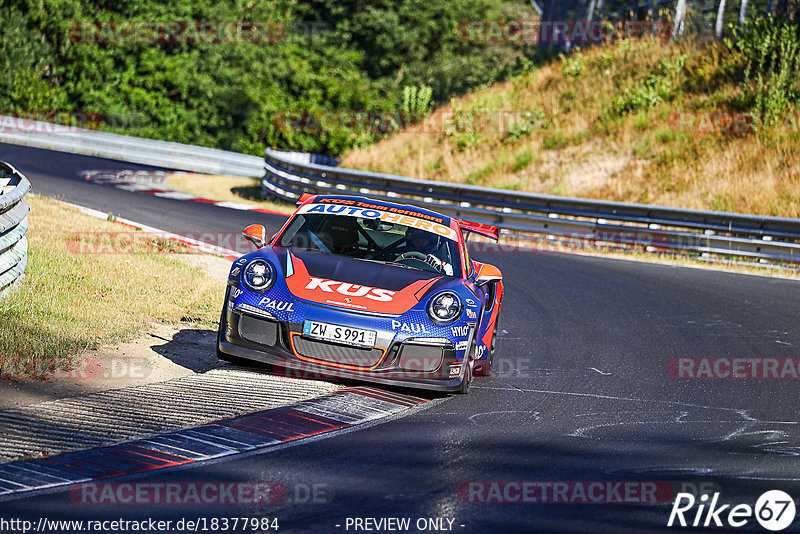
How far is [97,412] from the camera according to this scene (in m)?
5.86

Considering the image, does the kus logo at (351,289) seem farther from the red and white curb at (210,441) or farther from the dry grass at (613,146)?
the dry grass at (613,146)

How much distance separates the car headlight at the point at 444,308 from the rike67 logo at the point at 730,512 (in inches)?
92.1

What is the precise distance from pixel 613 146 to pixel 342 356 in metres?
18.6

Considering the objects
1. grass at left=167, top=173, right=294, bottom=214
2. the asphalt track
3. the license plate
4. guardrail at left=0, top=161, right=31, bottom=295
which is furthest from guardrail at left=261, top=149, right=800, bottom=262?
the license plate

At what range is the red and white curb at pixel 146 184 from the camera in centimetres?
2036

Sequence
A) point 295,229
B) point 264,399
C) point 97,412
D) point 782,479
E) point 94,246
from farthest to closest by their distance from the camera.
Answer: point 94,246 < point 295,229 < point 264,399 < point 97,412 < point 782,479

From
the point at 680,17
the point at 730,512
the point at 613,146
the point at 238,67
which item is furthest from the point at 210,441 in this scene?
the point at 238,67

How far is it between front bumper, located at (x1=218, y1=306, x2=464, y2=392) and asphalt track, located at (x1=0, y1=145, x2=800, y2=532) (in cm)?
26

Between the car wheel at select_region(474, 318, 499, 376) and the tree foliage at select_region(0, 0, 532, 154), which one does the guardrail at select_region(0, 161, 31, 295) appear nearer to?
the car wheel at select_region(474, 318, 499, 376)

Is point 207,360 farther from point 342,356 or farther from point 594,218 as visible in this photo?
point 594,218

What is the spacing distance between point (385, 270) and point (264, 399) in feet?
4.95

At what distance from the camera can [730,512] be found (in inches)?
188

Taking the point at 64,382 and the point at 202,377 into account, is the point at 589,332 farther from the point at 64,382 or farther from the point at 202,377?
the point at 64,382

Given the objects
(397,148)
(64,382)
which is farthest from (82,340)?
(397,148)
